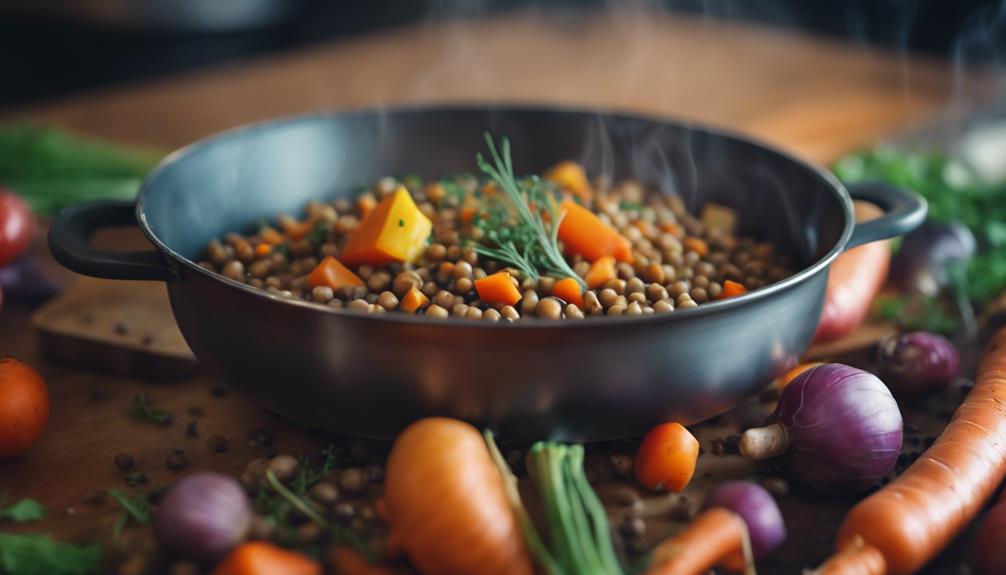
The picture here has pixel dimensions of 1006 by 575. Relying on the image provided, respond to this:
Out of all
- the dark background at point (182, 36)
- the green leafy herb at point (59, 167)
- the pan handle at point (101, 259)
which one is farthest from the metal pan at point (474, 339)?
the dark background at point (182, 36)

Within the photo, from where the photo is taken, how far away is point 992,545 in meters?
1.24

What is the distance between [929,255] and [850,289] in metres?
0.35

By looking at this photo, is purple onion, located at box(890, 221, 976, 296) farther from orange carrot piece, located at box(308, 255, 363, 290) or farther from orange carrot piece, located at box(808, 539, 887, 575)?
orange carrot piece, located at box(308, 255, 363, 290)

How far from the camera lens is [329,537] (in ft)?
4.28

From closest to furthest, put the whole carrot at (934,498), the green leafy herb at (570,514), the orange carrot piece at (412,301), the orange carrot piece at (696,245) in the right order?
the green leafy herb at (570,514) → the whole carrot at (934,498) → the orange carrot piece at (412,301) → the orange carrot piece at (696,245)

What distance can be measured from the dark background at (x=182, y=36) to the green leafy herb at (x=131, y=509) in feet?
10.2

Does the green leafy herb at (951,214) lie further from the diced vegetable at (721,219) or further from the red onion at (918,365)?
the diced vegetable at (721,219)

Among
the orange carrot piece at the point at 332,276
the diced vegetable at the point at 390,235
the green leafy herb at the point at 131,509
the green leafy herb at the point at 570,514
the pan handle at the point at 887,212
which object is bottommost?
the green leafy herb at the point at 131,509

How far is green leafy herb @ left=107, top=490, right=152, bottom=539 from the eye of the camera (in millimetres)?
1329

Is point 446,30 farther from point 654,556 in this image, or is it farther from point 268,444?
point 654,556

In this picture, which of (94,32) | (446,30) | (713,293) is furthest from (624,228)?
(94,32)

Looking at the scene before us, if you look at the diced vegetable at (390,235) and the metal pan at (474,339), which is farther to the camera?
the diced vegetable at (390,235)

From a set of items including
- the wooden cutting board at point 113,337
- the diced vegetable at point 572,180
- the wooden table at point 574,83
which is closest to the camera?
the wooden cutting board at point 113,337

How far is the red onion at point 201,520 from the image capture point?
1.21m
